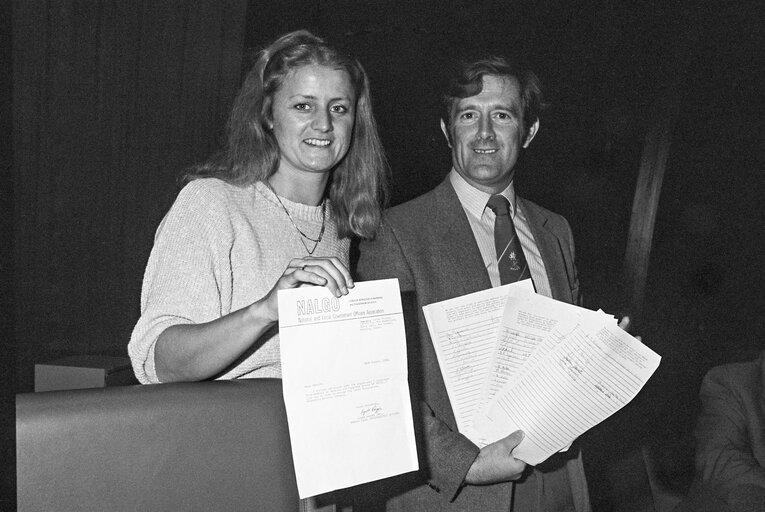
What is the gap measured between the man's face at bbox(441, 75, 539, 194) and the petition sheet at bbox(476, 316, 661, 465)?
50 cm

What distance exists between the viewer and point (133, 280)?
2.97 meters

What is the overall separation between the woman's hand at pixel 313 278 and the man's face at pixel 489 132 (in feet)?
2.34

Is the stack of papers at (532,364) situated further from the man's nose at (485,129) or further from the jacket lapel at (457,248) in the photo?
the man's nose at (485,129)

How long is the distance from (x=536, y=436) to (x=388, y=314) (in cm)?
51

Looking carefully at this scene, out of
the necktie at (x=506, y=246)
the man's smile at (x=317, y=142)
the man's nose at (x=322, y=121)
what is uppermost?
the man's nose at (x=322, y=121)

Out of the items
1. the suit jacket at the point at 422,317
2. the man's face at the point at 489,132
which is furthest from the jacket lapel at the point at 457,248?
the man's face at the point at 489,132

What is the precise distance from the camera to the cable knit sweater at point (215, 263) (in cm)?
144

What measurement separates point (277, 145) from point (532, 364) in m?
0.81

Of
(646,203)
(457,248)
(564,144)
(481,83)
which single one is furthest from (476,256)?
(646,203)

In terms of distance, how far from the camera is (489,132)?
1.82 meters

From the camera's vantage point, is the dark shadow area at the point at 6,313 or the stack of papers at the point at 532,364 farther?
the dark shadow area at the point at 6,313

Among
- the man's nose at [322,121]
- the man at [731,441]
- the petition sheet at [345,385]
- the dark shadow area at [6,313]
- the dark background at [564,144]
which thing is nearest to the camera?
the petition sheet at [345,385]

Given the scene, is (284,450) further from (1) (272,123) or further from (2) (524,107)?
(2) (524,107)

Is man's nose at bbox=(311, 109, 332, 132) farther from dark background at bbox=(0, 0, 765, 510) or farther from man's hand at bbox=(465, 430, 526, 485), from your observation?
dark background at bbox=(0, 0, 765, 510)
